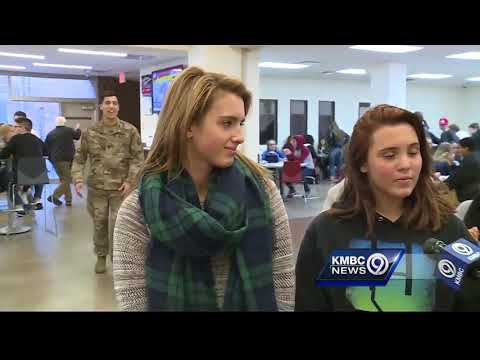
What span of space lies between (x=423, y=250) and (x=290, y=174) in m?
7.56

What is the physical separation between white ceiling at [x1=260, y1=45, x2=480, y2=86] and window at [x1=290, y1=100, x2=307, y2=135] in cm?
99

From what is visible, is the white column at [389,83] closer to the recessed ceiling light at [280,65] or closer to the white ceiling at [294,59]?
the white ceiling at [294,59]

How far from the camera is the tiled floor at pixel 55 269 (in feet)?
12.0

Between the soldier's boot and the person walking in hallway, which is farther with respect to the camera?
the soldier's boot

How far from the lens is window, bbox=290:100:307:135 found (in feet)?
45.0

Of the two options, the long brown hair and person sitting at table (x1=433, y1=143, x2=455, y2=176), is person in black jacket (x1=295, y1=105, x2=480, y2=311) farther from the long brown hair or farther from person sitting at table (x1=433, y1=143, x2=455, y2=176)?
person sitting at table (x1=433, y1=143, x2=455, y2=176)

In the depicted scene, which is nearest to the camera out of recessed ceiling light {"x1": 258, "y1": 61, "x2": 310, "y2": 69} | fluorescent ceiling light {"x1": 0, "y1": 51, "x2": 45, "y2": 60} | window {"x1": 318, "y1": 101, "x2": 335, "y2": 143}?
fluorescent ceiling light {"x1": 0, "y1": 51, "x2": 45, "y2": 60}

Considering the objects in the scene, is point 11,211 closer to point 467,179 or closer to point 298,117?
point 467,179

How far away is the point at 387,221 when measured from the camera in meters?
1.35

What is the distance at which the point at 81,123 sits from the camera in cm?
1377

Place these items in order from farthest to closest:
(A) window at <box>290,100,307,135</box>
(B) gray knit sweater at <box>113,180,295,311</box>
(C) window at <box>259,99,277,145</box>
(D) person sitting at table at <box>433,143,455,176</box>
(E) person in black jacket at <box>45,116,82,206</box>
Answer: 1. (A) window at <box>290,100,307,135</box>
2. (C) window at <box>259,99,277,145</box>
3. (E) person in black jacket at <box>45,116,82,206</box>
4. (D) person sitting at table at <box>433,143,455,176</box>
5. (B) gray knit sweater at <box>113,180,295,311</box>

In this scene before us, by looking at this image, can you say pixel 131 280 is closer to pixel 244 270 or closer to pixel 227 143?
pixel 244 270

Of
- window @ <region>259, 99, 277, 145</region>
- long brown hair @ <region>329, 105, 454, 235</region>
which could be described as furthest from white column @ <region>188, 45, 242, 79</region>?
window @ <region>259, 99, 277, 145</region>

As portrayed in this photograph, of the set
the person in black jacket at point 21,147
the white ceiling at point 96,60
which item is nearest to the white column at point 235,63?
the white ceiling at point 96,60
